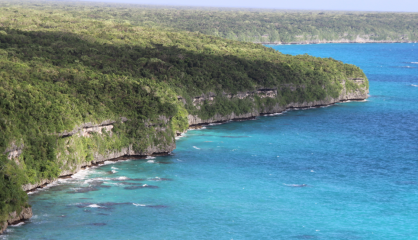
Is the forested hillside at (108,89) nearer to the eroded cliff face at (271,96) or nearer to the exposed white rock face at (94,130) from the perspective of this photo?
the exposed white rock face at (94,130)

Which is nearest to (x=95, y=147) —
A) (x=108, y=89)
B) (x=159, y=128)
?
(x=159, y=128)

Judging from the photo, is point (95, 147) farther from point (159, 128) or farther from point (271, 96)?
point (271, 96)

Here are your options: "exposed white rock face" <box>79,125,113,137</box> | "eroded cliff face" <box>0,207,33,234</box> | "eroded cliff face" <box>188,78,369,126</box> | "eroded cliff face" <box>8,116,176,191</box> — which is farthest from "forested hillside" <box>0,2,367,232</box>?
"eroded cliff face" <box>188,78,369,126</box>

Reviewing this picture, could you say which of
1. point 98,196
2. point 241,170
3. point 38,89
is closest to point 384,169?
point 241,170

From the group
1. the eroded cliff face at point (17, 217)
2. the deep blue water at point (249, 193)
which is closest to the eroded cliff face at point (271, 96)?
the deep blue water at point (249, 193)

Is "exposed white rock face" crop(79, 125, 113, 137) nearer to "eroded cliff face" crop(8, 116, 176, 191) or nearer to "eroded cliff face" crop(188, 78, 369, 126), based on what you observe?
"eroded cliff face" crop(8, 116, 176, 191)
